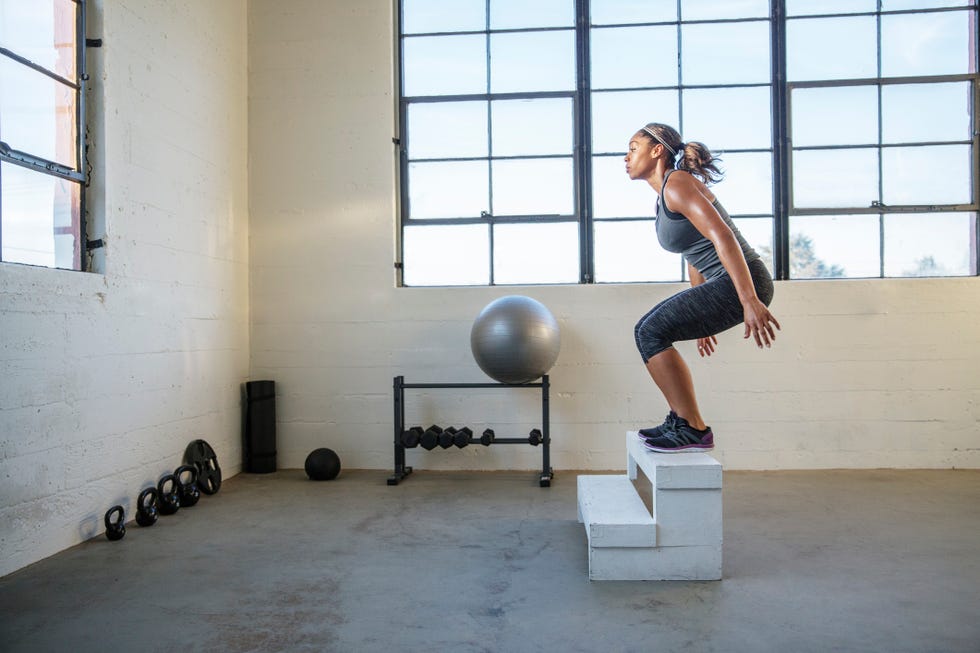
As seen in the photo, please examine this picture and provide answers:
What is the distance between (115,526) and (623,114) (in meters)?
4.01

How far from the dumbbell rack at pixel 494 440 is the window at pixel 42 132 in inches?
78.3

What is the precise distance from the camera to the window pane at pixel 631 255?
5086 mm

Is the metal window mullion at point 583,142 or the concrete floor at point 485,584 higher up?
Answer: the metal window mullion at point 583,142

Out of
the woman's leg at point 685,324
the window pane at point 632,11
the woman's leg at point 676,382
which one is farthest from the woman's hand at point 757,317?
the window pane at point 632,11

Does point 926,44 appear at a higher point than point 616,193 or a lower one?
higher

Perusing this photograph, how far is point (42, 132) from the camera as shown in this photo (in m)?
3.31

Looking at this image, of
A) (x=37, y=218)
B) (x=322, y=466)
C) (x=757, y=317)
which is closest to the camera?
(x=757, y=317)

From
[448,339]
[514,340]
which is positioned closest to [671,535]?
[514,340]

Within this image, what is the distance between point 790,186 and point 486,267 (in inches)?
85.2

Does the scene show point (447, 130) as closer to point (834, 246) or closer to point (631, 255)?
point (631, 255)

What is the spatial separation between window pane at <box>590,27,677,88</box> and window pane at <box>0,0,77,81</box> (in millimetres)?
3240

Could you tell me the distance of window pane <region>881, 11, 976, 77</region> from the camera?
5027 millimetres

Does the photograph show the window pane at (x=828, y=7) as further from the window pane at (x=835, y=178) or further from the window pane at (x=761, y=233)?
the window pane at (x=761, y=233)

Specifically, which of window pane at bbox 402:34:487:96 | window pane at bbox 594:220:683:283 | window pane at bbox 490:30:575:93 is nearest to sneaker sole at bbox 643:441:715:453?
window pane at bbox 594:220:683:283
